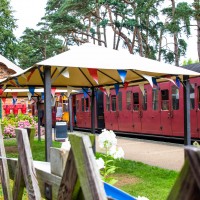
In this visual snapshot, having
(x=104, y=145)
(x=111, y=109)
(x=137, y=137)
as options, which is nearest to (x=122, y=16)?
(x=111, y=109)

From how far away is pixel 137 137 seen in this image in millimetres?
18672

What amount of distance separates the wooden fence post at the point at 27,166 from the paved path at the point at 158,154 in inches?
273

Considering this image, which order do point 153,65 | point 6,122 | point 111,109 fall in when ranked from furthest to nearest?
point 111,109 → point 6,122 → point 153,65

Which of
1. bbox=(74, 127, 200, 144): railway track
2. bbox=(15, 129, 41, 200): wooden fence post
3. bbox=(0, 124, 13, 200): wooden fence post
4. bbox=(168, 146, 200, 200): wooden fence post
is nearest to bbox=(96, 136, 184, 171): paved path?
bbox=(74, 127, 200, 144): railway track

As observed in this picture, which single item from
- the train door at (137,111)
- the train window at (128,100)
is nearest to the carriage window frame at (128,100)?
the train window at (128,100)

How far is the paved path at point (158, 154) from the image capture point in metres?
9.77

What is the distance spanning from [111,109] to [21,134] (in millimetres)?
18460

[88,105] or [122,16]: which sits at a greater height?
[122,16]

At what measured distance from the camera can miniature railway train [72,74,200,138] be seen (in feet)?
45.0

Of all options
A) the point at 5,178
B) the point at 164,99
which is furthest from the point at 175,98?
the point at 5,178

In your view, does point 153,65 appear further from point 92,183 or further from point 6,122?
point 6,122

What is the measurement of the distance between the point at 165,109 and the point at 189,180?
14765 mm

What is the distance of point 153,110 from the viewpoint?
1627 cm

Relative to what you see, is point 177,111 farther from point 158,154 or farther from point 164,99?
point 158,154
